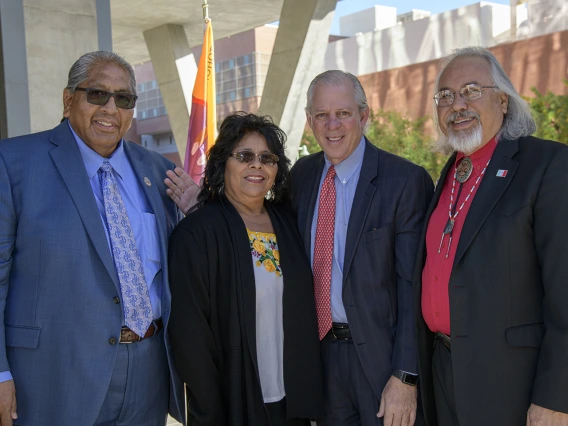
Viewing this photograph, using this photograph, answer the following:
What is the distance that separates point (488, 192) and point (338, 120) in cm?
85

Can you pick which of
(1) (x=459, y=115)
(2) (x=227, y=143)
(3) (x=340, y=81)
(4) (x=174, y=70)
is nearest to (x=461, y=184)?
(1) (x=459, y=115)

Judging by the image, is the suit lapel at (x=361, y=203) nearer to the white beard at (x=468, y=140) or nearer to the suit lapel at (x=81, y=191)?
the white beard at (x=468, y=140)

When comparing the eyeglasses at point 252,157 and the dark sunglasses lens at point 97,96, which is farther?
the eyeglasses at point 252,157

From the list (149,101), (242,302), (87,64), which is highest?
(149,101)

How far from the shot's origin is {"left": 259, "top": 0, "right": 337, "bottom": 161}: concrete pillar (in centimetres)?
828

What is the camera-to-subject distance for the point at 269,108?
8.70 metres

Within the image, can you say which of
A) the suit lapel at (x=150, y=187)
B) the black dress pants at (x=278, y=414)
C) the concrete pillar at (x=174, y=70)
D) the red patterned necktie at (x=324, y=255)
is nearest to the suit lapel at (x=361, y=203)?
the red patterned necktie at (x=324, y=255)

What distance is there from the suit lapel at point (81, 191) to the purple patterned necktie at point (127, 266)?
0.20 feet

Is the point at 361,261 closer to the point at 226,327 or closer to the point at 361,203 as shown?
the point at 361,203

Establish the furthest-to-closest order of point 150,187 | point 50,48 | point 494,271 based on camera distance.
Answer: point 50,48 < point 150,187 < point 494,271

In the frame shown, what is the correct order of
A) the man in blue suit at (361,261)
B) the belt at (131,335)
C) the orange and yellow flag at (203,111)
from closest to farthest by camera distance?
the belt at (131,335), the man in blue suit at (361,261), the orange and yellow flag at (203,111)

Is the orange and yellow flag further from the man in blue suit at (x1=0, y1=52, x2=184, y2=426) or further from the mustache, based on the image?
the mustache

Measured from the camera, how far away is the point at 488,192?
273 cm

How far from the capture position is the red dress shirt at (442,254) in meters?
2.81
